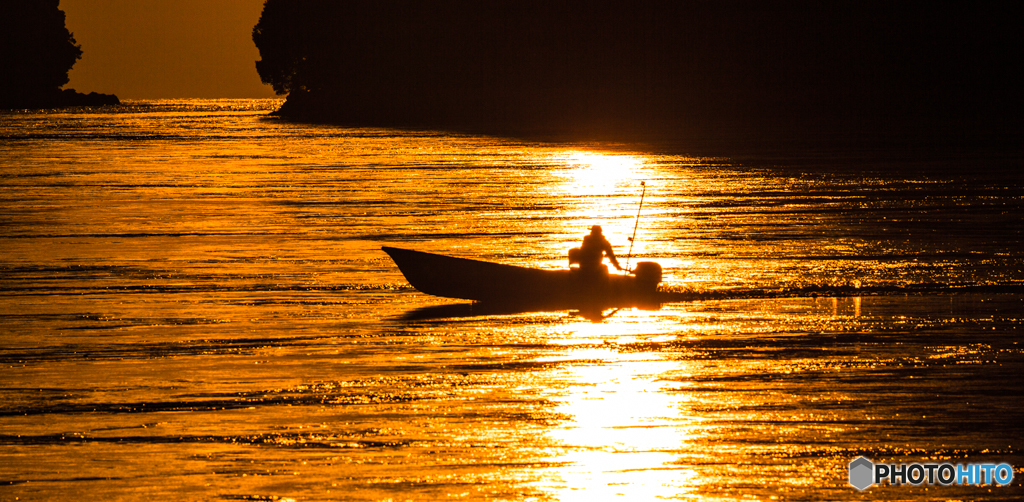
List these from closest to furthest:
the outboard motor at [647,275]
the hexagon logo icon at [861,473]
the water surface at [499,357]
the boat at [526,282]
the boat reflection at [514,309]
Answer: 1. the hexagon logo icon at [861,473]
2. the water surface at [499,357]
3. the boat reflection at [514,309]
4. the boat at [526,282]
5. the outboard motor at [647,275]

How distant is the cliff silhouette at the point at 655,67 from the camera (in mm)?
100875

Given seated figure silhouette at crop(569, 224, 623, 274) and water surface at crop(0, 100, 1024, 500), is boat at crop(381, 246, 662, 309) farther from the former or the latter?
water surface at crop(0, 100, 1024, 500)

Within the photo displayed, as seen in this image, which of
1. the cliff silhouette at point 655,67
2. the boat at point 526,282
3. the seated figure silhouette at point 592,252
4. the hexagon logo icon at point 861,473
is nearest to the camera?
the hexagon logo icon at point 861,473

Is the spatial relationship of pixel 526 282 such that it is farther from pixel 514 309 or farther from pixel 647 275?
pixel 647 275

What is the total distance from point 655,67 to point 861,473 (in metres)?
121

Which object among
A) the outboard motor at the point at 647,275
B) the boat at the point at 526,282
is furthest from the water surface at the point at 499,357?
the outboard motor at the point at 647,275

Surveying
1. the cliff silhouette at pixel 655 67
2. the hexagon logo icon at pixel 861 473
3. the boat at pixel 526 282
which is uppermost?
the cliff silhouette at pixel 655 67

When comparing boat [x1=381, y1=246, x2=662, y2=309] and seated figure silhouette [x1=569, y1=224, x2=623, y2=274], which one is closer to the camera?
seated figure silhouette [x1=569, y1=224, x2=623, y2=274]

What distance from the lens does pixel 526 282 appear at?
20641 millimetres

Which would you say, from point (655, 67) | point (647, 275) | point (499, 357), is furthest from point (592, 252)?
point (655, 67)

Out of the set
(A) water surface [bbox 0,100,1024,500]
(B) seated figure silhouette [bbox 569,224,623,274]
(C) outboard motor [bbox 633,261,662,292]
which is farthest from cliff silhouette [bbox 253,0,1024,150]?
(B) seated figure silhouette [bbox 569,224,623,274]

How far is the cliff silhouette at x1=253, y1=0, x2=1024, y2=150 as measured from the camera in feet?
331

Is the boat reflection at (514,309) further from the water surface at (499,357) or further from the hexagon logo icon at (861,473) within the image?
the hexagon logo icon at (861,473)

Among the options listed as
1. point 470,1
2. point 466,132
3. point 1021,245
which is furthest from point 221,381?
point 470,1
